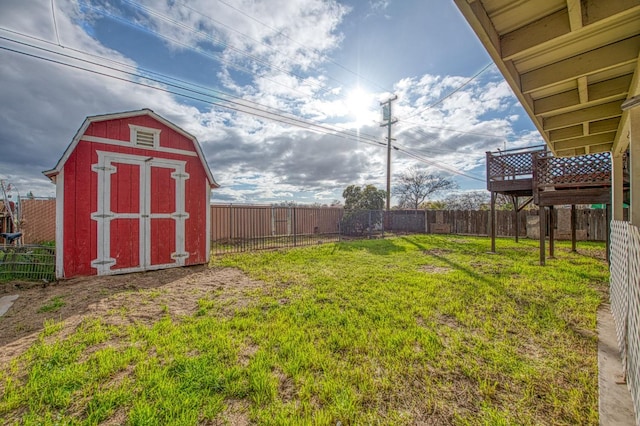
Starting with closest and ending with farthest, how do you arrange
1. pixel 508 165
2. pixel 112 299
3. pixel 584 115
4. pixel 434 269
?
1. pixel 584 115
2. pixel 112 299
3. pixel 434 269
4. pixel 508 165

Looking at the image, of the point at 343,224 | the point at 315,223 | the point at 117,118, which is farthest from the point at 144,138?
the point at 343,224

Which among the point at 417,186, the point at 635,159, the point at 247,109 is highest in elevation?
the point at 247,109

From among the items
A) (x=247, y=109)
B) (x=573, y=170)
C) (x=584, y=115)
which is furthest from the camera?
(x=247, y=109)

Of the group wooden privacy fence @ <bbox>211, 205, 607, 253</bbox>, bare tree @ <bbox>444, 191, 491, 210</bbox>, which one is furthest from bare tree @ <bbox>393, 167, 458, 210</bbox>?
wooden privacy fence @ <bbox>211, 205, 607, 253</bbox>

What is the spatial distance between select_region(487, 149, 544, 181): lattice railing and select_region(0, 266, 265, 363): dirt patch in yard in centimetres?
785

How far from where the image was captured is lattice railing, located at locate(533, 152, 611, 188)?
18.9 feet

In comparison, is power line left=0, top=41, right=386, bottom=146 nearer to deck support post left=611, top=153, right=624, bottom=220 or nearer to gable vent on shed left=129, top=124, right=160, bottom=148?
gable vent on shed left=129, top=124, right=160, bottom=148

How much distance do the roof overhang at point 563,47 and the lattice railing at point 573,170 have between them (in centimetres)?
431

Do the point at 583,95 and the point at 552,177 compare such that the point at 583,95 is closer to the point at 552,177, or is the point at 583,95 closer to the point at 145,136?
the point at 552,177

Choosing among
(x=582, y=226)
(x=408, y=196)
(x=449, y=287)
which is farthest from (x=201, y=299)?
(x=408, y=196)

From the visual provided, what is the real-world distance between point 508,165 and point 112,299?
401 inches

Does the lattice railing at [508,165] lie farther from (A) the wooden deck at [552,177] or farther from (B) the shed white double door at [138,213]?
(B) the shed white double door at [138,213]

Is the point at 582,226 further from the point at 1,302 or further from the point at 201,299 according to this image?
the point at 1,302

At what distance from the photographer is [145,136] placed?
5375 mm
